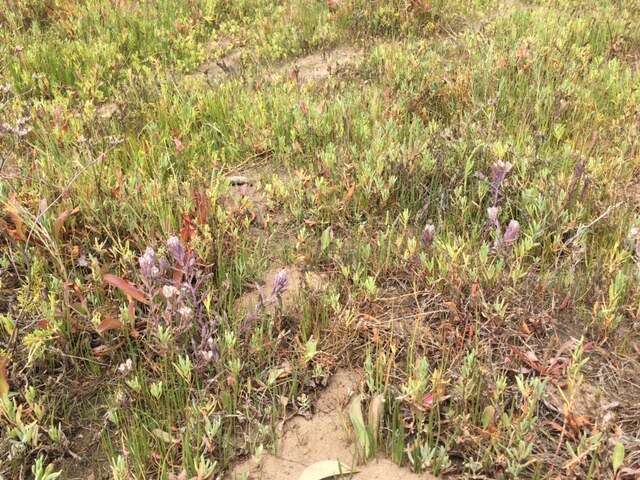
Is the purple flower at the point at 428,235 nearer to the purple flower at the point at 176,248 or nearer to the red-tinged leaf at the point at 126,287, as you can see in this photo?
the purple flower at the point at 176,248

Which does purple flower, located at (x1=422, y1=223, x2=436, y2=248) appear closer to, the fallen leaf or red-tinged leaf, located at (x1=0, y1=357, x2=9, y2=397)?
the fallen leaf

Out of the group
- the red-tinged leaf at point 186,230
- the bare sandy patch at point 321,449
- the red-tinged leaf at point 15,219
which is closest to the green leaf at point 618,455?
the bare sandy patch at point 321,449

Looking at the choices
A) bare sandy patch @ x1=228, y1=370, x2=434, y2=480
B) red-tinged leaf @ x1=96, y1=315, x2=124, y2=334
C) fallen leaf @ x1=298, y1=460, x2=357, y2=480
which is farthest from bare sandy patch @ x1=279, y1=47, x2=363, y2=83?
fallen leaf @ x1=298, y1=460, x2=357, y2=480

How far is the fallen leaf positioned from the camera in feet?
7.87

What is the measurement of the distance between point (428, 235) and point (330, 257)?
1.88 feet

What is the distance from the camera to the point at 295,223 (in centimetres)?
382

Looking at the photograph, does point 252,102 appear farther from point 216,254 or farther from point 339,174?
point 216,254

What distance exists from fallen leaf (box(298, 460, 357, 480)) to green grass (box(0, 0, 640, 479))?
18 cm

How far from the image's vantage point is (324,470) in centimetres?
241

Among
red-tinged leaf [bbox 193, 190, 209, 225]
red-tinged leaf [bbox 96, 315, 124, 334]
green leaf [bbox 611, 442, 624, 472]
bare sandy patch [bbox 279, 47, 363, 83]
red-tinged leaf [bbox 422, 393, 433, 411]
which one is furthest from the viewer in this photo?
bare sandy patch [bbox 279, 47, 363, 83]

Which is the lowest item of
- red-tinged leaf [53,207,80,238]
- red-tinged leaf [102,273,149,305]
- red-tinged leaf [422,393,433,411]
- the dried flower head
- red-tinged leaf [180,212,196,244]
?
red-tinged leaf [422,393,433,411]

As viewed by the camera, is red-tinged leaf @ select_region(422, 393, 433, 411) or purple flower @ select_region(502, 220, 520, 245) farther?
purple flower @ select_region(502, 220, 520, 245)

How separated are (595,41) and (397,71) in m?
2.43

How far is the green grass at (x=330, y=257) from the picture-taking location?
2.51 m
